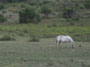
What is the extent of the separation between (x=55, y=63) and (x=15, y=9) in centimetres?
5745

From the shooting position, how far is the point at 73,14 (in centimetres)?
6744

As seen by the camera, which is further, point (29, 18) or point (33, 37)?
point (29, 18)

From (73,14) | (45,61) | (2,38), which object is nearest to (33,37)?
(2,38)

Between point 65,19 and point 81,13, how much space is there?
24.2ft

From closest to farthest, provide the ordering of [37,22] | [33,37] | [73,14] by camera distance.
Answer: [33,37] < [37,22] < [73,14]

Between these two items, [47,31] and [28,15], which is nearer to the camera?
[47,31]

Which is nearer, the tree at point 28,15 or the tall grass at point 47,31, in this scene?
the tall grass at point 47,31

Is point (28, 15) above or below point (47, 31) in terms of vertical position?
below

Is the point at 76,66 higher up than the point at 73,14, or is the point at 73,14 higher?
the point at 76,66

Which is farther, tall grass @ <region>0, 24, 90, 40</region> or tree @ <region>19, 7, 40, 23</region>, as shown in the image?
tree @ <region>19, 7, 40, 23</region>

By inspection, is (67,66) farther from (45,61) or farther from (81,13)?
(81,13)

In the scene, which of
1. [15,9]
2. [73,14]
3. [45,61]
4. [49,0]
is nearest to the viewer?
[45,61]

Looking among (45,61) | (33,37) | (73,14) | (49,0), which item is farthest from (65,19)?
(45,61)

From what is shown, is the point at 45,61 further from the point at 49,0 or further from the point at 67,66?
the point at 49,0
